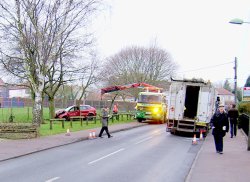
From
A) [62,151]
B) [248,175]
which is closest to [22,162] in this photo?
[62,151]

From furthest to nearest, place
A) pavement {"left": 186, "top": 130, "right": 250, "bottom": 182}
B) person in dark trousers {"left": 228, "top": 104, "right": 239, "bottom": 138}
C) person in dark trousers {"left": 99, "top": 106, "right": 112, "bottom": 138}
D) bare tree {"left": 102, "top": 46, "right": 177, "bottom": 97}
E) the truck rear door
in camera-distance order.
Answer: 1. bare tree {"left": 102, "top": 46, "right": 177, "bottom": 97}
2. the truck rear door
3. person in dark trousers {"left": 228, "top": 104, "right": 239, "bottom": 138}
4. person in dark trousers {"left": 99, "top": 106, "right": 112, "bottom": 138}
5. pavement {"left": 186, "top": 130, "right": 250, "bottom": 182}

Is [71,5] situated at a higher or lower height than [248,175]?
higher

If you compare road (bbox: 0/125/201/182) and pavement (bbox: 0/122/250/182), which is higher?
pavement (bbox: 0/122/250/182)

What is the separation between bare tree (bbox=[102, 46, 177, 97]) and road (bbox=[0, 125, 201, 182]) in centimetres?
4432

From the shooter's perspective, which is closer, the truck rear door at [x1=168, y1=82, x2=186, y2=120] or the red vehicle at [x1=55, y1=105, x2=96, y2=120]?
the truck rear door at [x1=168, y1=82, x2=186, y2=120]

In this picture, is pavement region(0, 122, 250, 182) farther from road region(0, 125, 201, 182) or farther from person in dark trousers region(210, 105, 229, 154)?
person in dark trousers region(210, 105, 229, 154)

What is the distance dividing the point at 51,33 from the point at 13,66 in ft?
30.1

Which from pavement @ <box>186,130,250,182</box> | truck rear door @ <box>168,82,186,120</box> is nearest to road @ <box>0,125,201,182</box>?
pavement @ <box>186,130,250,182</box>

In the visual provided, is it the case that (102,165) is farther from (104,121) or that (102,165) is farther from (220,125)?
(104,121)

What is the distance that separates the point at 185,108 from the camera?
24719 millimetres

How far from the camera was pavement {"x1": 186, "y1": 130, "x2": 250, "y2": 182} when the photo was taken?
991 cm

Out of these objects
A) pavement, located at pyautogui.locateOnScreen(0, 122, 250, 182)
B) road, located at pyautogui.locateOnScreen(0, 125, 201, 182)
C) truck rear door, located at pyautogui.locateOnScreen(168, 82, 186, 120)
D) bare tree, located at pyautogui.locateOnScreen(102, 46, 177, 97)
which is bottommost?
road, located at pyautogui.locateOnScreen(0, 125, 201, 182)

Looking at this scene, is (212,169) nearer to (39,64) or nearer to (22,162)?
(22,162)

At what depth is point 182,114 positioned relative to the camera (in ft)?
78.2
